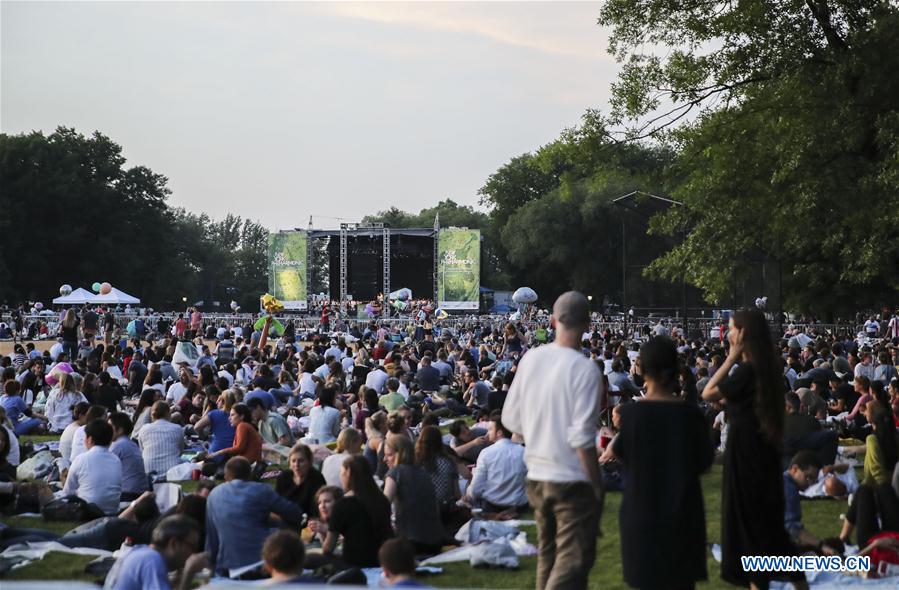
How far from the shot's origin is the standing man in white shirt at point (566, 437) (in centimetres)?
479

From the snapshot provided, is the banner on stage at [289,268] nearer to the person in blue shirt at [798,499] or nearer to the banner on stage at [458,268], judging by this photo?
the banner on stage at [458,268]

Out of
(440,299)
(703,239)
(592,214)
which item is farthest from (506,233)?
(703,239)

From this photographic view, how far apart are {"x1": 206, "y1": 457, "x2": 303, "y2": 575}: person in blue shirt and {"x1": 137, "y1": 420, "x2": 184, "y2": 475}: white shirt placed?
410 centimetres

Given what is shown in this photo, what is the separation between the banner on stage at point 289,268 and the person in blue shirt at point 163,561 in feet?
161

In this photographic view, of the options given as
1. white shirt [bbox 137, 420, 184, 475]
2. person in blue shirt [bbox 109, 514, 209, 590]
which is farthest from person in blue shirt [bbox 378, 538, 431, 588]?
white shirt [bbox 137, 420, 184, 475]

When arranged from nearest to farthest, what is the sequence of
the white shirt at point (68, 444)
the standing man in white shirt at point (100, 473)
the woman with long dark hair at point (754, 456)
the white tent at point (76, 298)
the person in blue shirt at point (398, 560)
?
the person in blue shirt at point (398, 560), the woman with long dark hair at point (754, 456), the standing man in white shirt at point (100, 473), the white shirt at point (68, 444), the white tent at point (76, 298)

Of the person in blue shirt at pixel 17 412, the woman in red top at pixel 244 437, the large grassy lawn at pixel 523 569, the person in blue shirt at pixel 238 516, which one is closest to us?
the person in blue shirt at pixel 238 516

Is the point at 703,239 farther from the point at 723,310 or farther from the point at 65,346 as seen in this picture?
the point at 723,310

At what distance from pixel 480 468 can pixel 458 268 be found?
4414 centimetres

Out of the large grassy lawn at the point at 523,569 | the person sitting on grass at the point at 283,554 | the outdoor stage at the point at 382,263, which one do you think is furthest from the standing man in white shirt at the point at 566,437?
the outdoor stage at the point at 382,263

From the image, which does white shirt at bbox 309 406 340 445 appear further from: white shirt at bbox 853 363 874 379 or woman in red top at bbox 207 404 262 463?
white shirt at bbox 853 363 874 379

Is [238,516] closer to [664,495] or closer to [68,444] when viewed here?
[664,495]

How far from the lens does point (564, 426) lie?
4.85 meters

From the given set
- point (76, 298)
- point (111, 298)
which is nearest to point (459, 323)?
point (111, 298)
